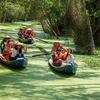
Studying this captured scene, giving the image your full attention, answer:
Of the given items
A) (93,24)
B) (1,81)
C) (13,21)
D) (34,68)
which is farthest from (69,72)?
(13,21)

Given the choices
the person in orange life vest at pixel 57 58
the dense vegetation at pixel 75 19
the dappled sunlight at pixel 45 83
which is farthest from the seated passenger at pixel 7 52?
the dense vegetation at pixel 75 19

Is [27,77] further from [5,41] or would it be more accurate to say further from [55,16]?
[55,16]

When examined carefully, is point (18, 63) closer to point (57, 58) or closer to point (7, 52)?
point (7, 52)

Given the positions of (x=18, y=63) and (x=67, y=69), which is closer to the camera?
(x=67, y=69)

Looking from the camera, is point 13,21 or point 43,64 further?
point 13,21

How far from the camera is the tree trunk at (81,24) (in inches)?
628

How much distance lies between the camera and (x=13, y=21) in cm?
4431

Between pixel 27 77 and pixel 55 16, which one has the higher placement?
pixel 55 16

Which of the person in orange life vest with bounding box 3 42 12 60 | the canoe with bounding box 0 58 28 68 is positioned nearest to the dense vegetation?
the person in orange life vest with bounding box 3 42 12 60

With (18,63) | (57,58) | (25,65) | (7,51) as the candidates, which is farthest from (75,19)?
(18,63)

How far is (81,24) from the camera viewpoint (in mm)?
16328

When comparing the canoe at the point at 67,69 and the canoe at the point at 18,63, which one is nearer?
the canoe at the point at 67,69

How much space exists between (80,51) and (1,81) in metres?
7.79

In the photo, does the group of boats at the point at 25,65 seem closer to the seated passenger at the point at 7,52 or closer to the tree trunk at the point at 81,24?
the seated passenger at the point at 7,52
